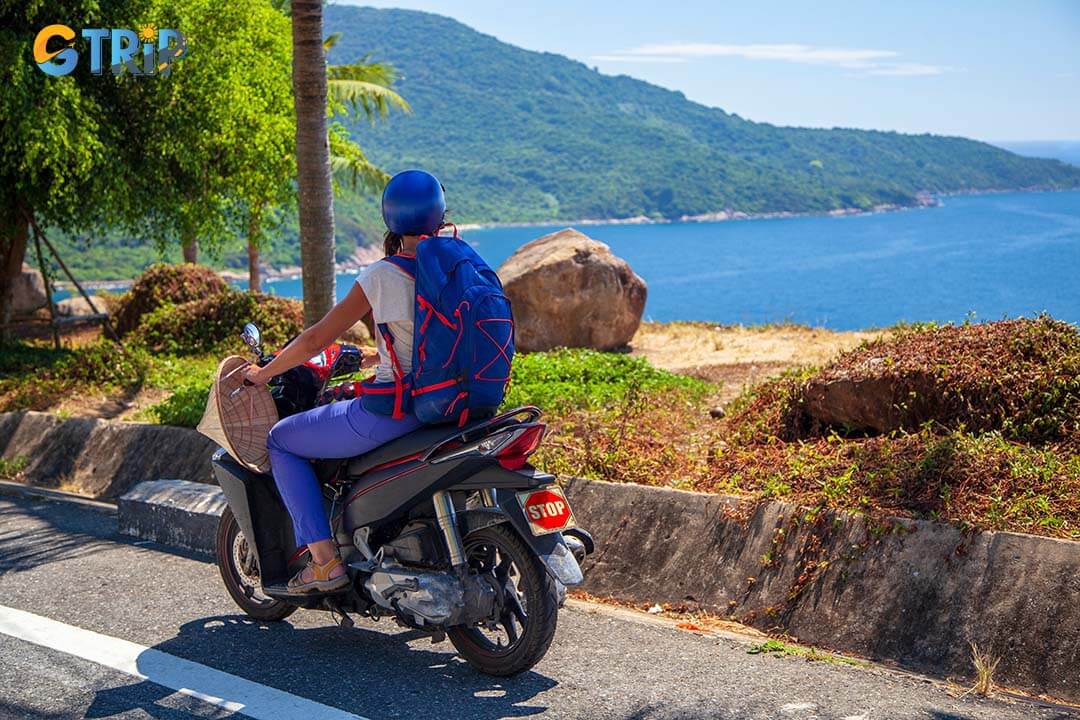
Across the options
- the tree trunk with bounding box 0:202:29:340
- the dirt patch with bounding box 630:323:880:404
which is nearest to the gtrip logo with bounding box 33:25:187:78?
the tree trunk with bounding box 0:202:29:340

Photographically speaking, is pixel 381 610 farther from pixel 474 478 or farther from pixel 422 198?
pixel 422 198

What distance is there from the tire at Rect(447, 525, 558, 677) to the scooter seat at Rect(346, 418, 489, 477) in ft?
1.36

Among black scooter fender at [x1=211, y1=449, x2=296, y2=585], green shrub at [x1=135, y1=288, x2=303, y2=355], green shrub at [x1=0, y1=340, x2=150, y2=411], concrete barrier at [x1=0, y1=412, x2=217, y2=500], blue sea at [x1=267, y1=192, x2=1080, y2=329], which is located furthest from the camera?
blue sea at [x1=267, y1=192, x2=1080, y2=329]

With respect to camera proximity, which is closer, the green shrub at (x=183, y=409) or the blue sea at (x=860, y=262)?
the green shrub at (x=183, y=409)

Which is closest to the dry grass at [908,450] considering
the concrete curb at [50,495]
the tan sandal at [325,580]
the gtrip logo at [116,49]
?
the tan sandal at [325,580]

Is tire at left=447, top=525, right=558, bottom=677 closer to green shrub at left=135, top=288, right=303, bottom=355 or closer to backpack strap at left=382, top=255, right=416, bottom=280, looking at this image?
backpack strap at left=382, top=255, right=416, bottom=280

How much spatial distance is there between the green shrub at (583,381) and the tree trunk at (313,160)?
1.77 meters

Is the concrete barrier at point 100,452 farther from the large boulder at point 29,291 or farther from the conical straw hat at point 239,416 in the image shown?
the large boulder at point 29,291

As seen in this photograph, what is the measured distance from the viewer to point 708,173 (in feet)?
623

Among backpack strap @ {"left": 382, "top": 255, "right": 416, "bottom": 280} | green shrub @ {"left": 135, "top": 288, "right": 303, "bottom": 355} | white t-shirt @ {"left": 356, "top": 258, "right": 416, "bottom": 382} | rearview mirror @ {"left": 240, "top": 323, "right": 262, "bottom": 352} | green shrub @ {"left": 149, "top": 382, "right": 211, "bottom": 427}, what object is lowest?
green shrub @ {"left": 149, "top": 382, "right": 211, "bottom": 427}

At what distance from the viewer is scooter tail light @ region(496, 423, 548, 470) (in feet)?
16.2

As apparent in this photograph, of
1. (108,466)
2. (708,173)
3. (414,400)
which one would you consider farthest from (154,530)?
(708,173)

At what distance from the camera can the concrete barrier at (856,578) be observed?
5.17 meters

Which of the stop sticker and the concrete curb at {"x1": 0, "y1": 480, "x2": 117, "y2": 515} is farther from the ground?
the stop sticker
